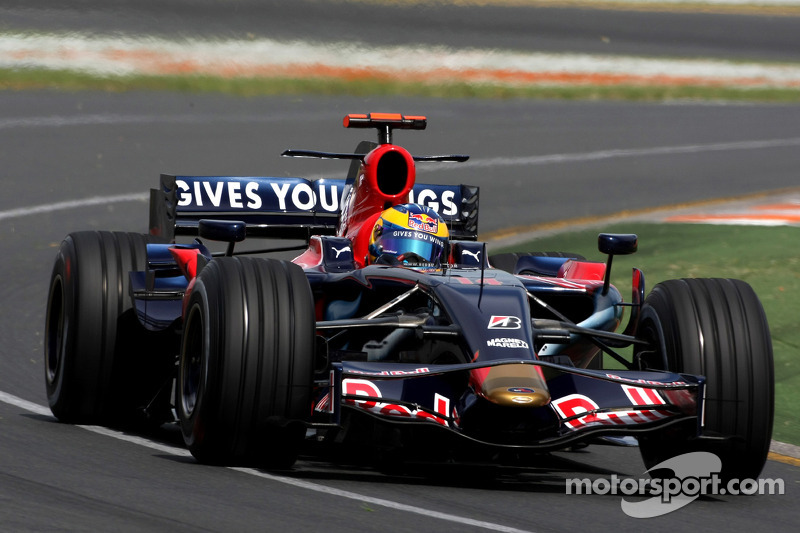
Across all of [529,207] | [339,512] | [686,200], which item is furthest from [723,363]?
[686,200]

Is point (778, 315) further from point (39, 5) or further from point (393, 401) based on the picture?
point (39, 5)

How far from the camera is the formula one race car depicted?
6.88 m

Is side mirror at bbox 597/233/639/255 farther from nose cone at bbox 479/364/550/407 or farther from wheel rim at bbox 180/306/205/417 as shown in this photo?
wheel rim at bbox 180/306/205/417

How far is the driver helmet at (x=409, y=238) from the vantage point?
8852 millimetres

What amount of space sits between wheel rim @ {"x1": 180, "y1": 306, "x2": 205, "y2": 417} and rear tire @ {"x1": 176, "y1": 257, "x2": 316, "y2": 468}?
31 centimetres

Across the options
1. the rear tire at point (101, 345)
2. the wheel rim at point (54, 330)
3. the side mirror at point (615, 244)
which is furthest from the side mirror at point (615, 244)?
the wheel rim at point (54, 330)

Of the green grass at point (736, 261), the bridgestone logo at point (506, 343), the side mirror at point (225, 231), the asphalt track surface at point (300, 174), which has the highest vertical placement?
the side mirror at point (225, 231)

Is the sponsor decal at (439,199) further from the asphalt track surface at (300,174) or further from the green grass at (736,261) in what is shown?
the asphalt track surface at (300,174)

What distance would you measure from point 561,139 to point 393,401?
56.7 feet

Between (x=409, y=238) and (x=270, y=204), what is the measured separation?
2163mm

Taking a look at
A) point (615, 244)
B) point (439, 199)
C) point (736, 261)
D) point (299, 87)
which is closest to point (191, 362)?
point (615, 244)

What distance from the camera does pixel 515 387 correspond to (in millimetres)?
6816

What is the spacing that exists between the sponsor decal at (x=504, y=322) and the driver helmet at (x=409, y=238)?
1.52 m

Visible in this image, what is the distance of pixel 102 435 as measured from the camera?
8.23m
